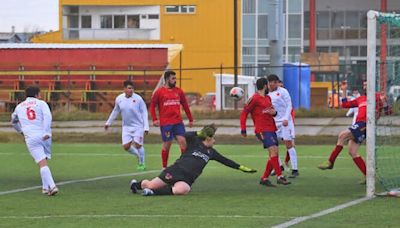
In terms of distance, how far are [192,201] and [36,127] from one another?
3190 mm

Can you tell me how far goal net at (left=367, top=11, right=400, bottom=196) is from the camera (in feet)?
47.1

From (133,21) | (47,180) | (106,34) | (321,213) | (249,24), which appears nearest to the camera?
(321,213)

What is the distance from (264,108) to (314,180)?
2.03 metres

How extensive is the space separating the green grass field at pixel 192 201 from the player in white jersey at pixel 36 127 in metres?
0.50

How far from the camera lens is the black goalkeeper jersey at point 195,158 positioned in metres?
14.7

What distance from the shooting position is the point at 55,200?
14.4m

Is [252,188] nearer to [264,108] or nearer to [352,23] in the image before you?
[264,108]

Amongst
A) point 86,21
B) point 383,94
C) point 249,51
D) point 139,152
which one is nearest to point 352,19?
point 249,51

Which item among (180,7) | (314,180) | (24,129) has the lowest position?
(314,180)

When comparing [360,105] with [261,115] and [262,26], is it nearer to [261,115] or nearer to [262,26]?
[261,115]

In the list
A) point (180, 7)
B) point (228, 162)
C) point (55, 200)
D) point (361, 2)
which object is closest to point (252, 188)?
point (228, 162)

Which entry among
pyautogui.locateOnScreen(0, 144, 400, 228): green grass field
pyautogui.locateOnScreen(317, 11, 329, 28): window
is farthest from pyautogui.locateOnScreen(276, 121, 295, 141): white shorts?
pyautogui.locateOnScreen(317, 11, 329, 28): window

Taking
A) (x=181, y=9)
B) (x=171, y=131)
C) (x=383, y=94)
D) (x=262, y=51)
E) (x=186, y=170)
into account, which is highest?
(x=181, y=9)

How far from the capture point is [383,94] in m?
16.4
